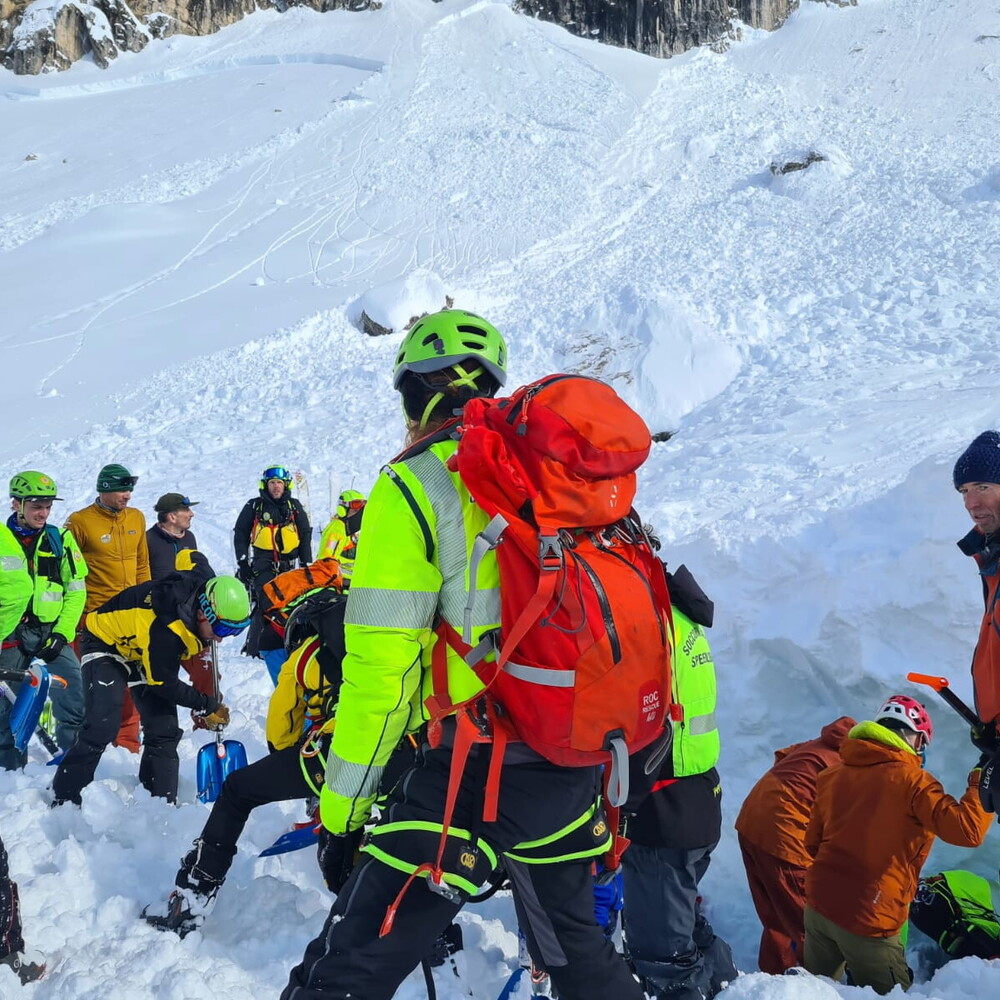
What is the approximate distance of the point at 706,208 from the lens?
23.1m

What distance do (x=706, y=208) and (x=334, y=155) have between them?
12.9 metres

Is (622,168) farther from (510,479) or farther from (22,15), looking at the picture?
(22,15)

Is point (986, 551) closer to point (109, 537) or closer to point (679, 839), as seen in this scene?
point (679, 839)

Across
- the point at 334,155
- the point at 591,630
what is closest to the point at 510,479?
the point at 591,630

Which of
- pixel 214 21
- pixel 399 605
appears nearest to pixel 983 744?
pixel 399 605

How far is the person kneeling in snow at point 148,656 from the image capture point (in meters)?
4.41

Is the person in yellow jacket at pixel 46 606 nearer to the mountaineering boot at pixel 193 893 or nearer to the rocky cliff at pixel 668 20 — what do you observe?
the mountaineering boot at pixel 193 893

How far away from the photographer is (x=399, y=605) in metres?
2.06

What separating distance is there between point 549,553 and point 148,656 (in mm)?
3216

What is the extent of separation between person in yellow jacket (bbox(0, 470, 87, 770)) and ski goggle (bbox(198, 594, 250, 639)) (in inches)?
55.6

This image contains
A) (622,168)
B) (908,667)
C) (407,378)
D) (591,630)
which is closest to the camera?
(591,630)

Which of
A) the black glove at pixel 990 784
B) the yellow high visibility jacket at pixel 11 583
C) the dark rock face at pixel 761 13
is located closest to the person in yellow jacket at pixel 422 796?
the black glove at pixel 990 784

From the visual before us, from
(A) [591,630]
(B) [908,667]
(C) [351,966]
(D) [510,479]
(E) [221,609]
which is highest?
(D) [510,479]

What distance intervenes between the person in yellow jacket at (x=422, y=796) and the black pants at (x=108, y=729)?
2.81 m
